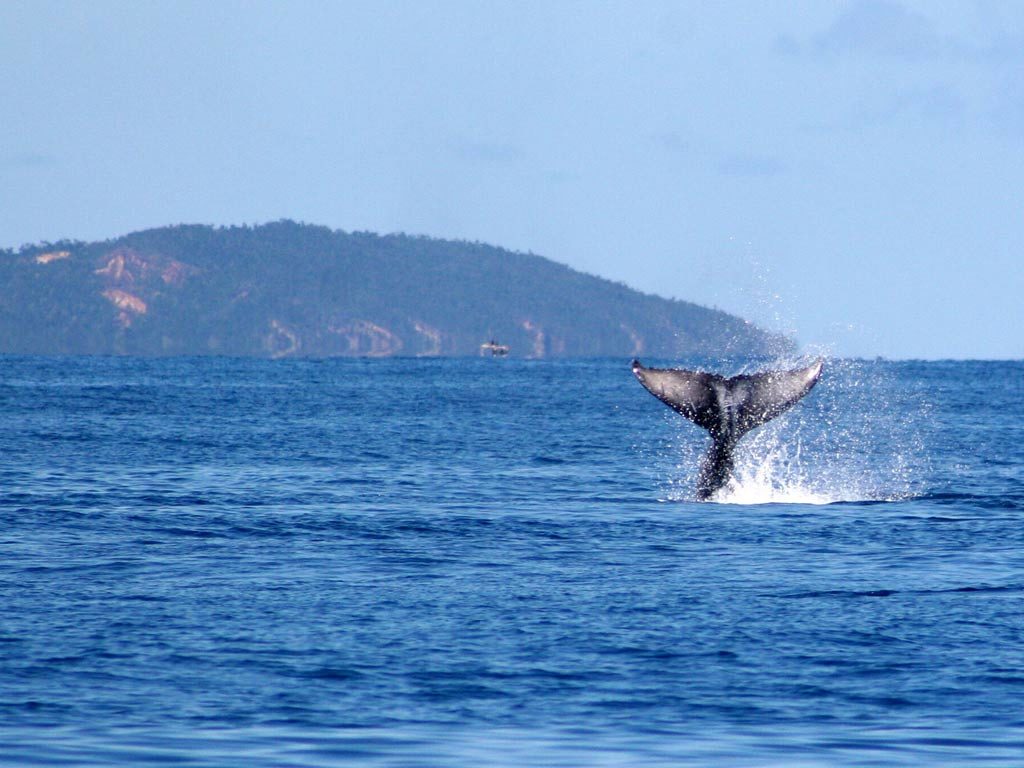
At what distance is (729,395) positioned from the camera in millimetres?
20219

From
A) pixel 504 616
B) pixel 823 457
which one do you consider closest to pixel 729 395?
pixel 504 616

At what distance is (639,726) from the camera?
10133 mm

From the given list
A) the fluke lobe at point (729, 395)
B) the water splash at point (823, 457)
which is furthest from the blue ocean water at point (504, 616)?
the fluke lobe at point (729, 395)

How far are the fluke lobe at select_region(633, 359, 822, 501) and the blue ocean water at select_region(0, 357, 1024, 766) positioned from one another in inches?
48.9

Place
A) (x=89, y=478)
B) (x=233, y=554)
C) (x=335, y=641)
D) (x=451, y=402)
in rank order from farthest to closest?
(x=451, y=402), (x=89, y=478), (x=233, y=554), (x=335, y=641)

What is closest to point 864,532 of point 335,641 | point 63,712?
point 335,641

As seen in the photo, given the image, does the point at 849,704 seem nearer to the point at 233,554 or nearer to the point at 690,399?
the point at 233,554

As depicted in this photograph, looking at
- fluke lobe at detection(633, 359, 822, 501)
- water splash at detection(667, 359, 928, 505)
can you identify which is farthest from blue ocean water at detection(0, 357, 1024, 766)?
fluke lobe at detection(633, 359, 822, 501)

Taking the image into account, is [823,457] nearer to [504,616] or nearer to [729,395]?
[729,395]

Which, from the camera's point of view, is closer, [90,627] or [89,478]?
[90,627]

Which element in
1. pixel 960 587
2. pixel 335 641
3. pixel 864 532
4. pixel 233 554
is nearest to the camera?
pixel 335 641

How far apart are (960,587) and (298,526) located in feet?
27.4

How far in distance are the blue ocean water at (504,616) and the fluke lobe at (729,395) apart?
1.24 meters

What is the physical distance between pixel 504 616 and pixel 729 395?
294 inches
